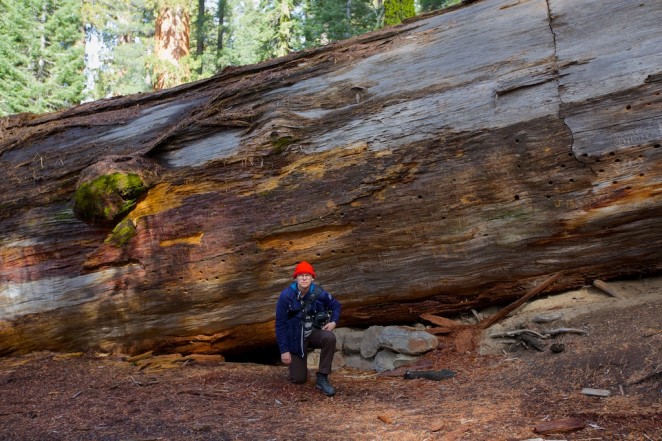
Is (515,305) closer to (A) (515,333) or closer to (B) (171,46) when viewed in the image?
(A) (515,333)

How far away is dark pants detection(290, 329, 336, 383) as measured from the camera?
604cm

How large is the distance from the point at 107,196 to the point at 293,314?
3354 mm

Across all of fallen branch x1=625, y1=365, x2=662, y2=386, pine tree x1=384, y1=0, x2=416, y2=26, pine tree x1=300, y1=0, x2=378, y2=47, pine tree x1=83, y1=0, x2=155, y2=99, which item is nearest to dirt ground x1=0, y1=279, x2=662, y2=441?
fallen branch x1=625, y1=365, x2=662, y2=386

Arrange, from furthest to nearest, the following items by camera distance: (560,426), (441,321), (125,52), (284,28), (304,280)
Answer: (125,52) < (284,28) < (441,321) < (304,280) < (560,426)

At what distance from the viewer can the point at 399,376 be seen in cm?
634

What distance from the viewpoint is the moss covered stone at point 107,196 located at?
7.53m

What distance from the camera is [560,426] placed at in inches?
157

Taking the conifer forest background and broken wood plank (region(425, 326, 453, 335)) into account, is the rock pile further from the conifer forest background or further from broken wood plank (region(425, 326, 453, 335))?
the conifer forest background

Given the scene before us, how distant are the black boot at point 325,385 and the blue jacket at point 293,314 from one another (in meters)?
0.34

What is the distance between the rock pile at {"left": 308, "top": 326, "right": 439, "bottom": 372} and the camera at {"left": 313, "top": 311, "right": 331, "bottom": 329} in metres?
1.13

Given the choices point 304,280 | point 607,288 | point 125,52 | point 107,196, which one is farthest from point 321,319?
point 125,52

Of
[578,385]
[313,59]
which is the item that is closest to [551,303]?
[578,385]

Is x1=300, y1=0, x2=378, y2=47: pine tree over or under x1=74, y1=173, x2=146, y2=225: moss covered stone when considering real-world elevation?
over

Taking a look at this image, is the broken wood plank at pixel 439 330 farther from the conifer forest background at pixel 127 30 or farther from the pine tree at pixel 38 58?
the pine tree at pixel 38 58
